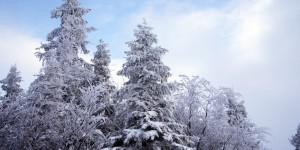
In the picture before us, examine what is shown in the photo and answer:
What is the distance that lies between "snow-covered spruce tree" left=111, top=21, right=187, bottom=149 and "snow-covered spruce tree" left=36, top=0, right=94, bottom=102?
15.0 feet

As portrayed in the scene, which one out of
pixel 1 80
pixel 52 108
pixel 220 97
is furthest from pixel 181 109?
pixel 1 80

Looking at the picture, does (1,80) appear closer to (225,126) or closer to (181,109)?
(181,109)

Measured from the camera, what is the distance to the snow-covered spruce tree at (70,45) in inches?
834

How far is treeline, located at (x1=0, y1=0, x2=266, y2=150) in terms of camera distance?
1499 centimetres

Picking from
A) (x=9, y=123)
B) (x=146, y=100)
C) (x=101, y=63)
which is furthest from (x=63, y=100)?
(x=101, y=63)

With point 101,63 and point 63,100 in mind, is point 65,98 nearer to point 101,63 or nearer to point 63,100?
point 63,100

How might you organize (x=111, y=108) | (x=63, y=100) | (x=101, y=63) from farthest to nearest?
(x=101, y=63)
(x=111, y=108)
(x=63, y=100)

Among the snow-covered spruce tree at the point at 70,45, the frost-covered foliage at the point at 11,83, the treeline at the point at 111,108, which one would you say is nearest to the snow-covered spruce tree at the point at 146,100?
the treeline at the point at 111,108

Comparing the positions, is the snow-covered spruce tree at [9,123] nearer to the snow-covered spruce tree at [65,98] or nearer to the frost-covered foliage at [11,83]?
the snow-covered spruce tree at [65,98]

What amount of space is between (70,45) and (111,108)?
6.46 m

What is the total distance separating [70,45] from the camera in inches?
874

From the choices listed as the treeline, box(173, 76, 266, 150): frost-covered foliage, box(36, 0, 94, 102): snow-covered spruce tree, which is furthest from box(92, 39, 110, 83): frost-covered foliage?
box(173, 76, 266, 150): frost-covered foliage

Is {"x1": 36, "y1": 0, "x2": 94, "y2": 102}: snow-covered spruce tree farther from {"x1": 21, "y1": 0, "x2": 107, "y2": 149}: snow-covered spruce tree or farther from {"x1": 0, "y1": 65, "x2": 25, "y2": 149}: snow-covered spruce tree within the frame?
{"x1": 0, "y1": 65, "x2": 25, "y2": 149}: snow-covered spruce tree

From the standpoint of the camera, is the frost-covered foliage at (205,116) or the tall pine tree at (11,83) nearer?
the frost-covered foliage at (205,116)
